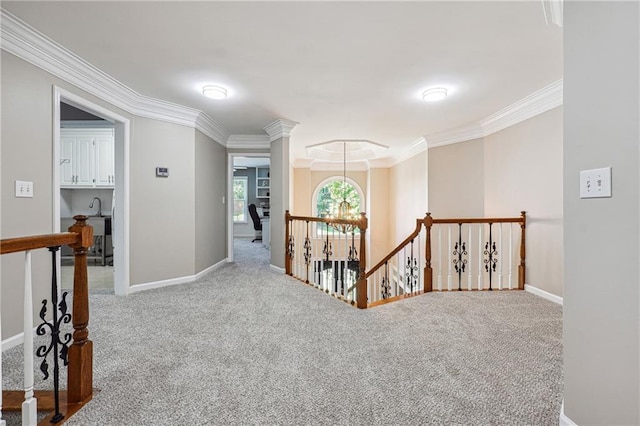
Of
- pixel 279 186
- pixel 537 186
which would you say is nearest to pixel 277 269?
pixel 279 186

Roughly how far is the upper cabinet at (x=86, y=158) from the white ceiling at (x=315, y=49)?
2182mm

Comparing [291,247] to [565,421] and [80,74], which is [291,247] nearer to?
[80,74]

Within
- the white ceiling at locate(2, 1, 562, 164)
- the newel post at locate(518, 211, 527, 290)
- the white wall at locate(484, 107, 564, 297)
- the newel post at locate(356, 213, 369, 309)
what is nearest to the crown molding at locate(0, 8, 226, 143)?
the white ceiling at locate(2, 1, 562, 164)

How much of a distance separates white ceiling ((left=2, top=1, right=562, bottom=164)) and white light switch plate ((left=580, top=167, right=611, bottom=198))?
146cm

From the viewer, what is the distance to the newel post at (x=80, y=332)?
155 centimetres

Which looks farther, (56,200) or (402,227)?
(402,227)

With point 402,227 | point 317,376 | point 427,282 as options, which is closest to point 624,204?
point 317,376

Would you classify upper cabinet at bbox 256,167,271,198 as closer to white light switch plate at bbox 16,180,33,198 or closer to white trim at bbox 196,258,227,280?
white trim at bbox 196,258,227,280

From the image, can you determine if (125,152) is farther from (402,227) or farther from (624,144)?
(402,227)

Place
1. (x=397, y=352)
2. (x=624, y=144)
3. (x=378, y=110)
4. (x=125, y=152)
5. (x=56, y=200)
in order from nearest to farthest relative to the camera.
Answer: (x=624, y=144)
(x=397, y=352)
(x=56, y=200)
(x=125, y=152)
(x=378, y=110)

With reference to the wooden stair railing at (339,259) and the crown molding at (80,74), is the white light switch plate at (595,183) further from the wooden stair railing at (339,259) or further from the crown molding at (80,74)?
the crown molding at (80,74)

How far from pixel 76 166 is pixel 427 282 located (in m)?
5.89

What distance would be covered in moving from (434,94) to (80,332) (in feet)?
12.5

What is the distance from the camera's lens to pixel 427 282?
3.62m
